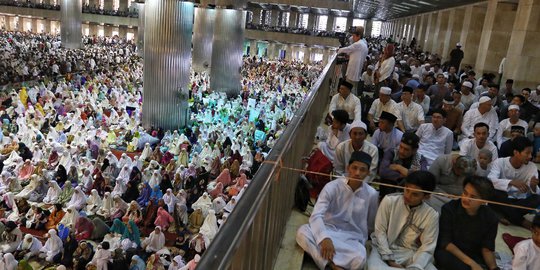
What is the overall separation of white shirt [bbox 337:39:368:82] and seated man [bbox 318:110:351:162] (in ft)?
9.00

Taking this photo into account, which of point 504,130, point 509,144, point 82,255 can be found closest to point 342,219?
point 509,144

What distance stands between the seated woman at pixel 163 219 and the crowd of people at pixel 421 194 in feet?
10.8

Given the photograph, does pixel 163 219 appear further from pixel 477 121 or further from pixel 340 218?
pixel 340 218

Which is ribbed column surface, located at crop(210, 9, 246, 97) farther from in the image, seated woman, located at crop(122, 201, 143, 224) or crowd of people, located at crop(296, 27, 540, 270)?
crowd of people, located at crop(296, 27, 540, 270)

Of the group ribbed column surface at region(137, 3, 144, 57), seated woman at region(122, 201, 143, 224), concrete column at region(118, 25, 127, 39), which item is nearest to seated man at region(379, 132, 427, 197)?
seated woman at region(122, 201, 143, 224)

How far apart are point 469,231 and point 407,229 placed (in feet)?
1.31

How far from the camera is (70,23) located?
2803cm

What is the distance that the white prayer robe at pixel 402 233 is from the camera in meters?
2.91

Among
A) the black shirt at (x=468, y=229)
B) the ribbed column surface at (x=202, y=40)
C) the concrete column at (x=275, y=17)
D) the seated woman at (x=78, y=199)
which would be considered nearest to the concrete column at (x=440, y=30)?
the ribbed column surface at (x=202, y=40)

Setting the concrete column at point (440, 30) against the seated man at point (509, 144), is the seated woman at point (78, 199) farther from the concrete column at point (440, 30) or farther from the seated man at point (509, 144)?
the concrete column at point (440, 30)

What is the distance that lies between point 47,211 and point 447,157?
7024 millimetres

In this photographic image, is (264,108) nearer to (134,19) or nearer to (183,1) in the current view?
(183,1)

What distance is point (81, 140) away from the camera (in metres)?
11.9

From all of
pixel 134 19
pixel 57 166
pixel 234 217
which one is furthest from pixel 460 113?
pixel 134 19
